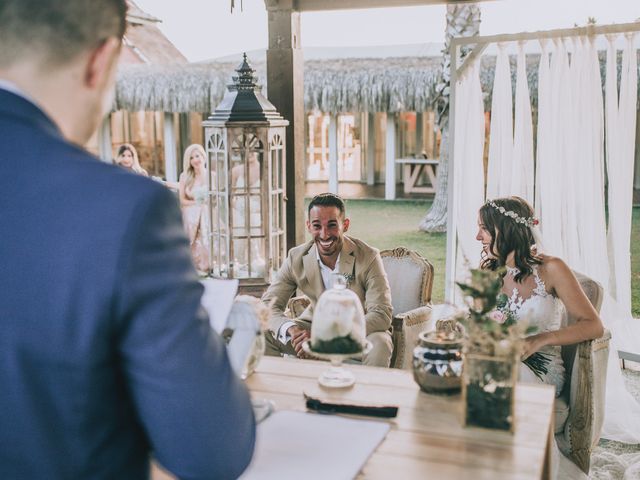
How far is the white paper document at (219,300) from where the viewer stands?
67.7 inches

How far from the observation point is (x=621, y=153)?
453 centimetres

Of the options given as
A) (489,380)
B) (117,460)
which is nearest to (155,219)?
(117,460)

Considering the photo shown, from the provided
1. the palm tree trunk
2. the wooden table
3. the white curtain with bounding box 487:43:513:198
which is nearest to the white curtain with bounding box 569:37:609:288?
the white curtain with bounding box 487:43:513:198

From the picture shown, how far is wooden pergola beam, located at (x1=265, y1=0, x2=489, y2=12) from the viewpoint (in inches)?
193

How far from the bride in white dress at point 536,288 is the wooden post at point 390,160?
41.3 ft

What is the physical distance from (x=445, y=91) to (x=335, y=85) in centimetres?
510

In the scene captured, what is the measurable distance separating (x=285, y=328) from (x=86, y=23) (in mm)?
2845

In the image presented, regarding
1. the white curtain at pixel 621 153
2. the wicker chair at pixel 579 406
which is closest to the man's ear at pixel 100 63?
the wicker chair at pixel 579 406

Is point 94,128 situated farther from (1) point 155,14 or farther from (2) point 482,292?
(1) point 155,14

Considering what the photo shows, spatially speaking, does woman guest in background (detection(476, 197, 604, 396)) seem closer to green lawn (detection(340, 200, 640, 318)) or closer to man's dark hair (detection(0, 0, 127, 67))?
man's dark hair (detection(0, 0, 127, 67))

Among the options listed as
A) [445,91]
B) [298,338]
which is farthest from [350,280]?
[445,91]

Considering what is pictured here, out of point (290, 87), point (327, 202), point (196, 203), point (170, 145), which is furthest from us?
point (170, 145)

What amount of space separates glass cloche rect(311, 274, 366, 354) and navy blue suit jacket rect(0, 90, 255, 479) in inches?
54.9

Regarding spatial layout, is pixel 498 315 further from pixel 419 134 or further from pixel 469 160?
pixel 419 134
